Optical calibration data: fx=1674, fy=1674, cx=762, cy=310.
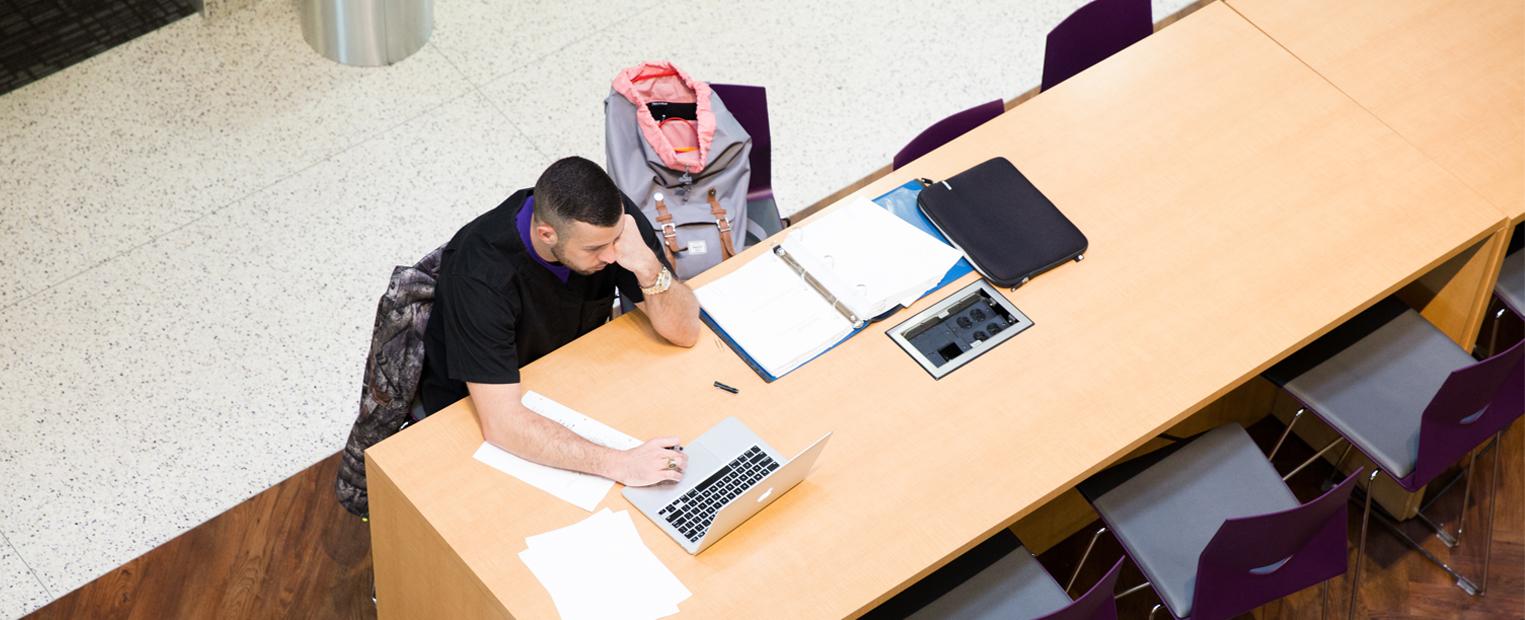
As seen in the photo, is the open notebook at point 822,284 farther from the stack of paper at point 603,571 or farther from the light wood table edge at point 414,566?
the light wood table edge at point 414,566

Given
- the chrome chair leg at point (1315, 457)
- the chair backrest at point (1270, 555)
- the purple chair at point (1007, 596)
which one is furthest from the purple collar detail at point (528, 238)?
the chrome chair leg at point (1315, 457)

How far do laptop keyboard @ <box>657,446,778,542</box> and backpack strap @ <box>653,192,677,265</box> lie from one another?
2.39 ft

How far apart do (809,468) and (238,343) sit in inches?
81.6

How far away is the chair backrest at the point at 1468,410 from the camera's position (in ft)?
13.0

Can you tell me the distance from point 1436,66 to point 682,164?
216 cm

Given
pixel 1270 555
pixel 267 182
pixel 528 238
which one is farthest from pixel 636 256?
pixel 267 182

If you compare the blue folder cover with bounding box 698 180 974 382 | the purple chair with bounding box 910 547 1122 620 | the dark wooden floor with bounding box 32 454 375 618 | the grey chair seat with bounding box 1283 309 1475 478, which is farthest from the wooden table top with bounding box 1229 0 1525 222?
the dark wooden floor with bounding box 32 454 375 618

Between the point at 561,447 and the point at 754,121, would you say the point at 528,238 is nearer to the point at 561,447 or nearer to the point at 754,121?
the point at 561,447

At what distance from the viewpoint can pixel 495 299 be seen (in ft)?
12.2

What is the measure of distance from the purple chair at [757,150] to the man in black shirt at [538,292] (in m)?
0.72

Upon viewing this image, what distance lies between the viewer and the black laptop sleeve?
412 centimetres

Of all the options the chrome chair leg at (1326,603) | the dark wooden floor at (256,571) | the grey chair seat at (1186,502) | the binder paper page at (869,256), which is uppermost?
the binder paper page at (869,256)

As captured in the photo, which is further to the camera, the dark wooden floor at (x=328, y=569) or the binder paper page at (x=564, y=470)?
the dark wooden floor at (x=328, y=569)

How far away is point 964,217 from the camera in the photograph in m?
4.22
